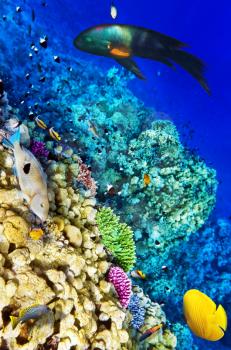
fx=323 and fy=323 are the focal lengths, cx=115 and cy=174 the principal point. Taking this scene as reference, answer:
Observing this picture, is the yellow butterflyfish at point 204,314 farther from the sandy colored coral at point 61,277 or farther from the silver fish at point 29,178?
the silver fish at point 29,178

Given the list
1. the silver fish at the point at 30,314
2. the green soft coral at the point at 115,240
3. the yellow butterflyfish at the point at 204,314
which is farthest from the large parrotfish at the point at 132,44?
the yellow butterflyfish at the point at 204,314

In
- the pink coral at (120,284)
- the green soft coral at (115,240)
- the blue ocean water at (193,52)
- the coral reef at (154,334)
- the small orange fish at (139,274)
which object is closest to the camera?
the pink coral at (120,284)

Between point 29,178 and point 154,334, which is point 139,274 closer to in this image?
point 154,334

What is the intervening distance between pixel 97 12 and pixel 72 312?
46463mm

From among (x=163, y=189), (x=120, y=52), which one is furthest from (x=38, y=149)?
(x=163, y=189)

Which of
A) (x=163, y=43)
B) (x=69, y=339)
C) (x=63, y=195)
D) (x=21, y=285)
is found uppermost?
(x=163, y=43)

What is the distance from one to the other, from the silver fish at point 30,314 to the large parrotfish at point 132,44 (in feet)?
6.71

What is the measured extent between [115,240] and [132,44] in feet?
8.75

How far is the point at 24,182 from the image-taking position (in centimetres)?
236

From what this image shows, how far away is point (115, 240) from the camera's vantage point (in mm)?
4402

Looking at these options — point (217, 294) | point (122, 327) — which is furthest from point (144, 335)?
point (217, 294)

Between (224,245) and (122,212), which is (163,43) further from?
(224,245)

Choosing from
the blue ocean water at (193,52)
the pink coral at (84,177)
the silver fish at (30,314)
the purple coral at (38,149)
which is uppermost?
the blue ocean water at (193,52)

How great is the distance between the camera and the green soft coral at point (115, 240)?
4.31 meters
